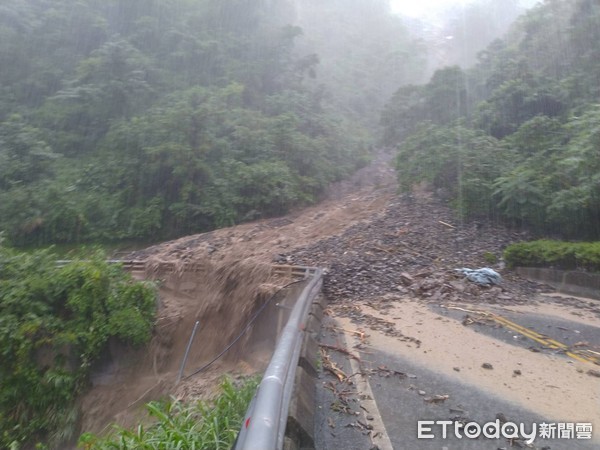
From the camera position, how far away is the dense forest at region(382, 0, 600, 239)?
14233mm

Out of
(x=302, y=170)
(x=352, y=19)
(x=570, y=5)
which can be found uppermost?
(x=352, y=19)

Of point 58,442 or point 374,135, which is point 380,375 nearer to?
point 58,442

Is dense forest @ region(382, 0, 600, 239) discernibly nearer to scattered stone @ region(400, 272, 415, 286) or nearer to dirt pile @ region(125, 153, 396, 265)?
dirt pile @ region(125, 153, 396, 265)

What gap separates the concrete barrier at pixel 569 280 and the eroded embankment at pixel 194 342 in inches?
251

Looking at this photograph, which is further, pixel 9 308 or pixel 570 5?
pixel 570 5

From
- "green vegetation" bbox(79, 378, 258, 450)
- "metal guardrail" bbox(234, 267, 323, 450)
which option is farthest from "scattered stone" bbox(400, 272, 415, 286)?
"metal guardrail" bbox(234, 267, 323, 450)

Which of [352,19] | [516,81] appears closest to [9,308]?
[516,81]

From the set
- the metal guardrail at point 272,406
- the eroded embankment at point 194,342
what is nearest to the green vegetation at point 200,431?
the metal guardrail at point 272,406

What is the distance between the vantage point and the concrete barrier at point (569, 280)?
10.9m

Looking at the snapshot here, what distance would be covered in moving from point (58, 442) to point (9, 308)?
2.69m

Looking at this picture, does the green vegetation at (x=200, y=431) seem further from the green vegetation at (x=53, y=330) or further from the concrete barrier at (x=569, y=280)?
the concrete barrier at (x=569, y=280)

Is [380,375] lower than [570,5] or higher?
lower

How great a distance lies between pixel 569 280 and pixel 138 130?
1648 centimetres

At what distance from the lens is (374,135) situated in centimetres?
4016
